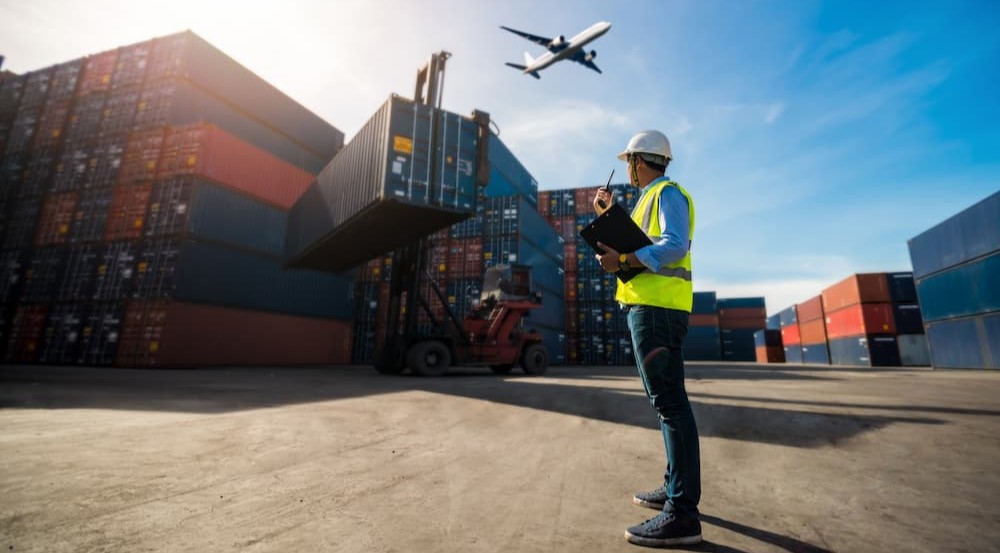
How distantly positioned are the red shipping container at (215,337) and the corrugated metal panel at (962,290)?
26.9 meters

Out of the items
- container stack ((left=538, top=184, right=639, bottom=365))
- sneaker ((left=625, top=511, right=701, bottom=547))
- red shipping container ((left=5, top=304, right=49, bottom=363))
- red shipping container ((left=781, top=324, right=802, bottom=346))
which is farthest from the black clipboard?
red shipping container ((left=781, top=324, right=802, bottom=346))

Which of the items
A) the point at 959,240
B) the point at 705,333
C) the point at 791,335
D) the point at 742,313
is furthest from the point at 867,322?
the point at 742,313

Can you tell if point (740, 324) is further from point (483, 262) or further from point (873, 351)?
point (483, 262)

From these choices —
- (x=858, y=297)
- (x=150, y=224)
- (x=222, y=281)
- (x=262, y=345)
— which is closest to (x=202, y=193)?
(x=150, y=224)

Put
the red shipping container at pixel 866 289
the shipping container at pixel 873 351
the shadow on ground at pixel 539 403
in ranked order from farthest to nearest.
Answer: the red shipping container at pixel 866 289 < the shipping container at pixel 873 351 < the shadow on ground at pixel 539 403

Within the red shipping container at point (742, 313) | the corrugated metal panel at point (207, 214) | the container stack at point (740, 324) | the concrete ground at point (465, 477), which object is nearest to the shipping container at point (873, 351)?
the container stack at point (740, 324)

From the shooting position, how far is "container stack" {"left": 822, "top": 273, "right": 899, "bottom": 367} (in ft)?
69.2

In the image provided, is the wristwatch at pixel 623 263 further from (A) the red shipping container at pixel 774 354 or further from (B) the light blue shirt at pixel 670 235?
(A) the red shipping container at pixel 774 354

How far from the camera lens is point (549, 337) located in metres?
21.1

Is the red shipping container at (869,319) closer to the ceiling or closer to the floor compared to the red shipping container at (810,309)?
closer to the floor

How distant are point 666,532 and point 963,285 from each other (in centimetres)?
2181

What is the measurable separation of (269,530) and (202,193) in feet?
57.1

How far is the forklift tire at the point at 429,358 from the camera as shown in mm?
11133

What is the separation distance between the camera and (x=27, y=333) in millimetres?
14422
